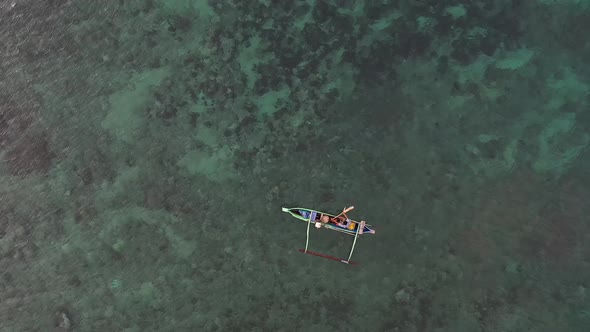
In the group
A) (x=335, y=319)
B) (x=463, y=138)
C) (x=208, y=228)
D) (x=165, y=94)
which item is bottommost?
(x=335, y=319)

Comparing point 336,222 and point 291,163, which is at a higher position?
point 291,163

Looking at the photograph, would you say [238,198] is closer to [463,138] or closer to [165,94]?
[165,94]

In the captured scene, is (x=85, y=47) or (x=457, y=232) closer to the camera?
(x=457, y=232)

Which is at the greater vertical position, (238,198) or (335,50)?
(335,50)

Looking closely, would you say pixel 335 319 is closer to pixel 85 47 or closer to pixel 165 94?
pixel 165 94

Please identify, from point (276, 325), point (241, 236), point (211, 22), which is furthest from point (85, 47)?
point (276, 325)

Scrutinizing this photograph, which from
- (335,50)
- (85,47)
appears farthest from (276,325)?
(85,47)
